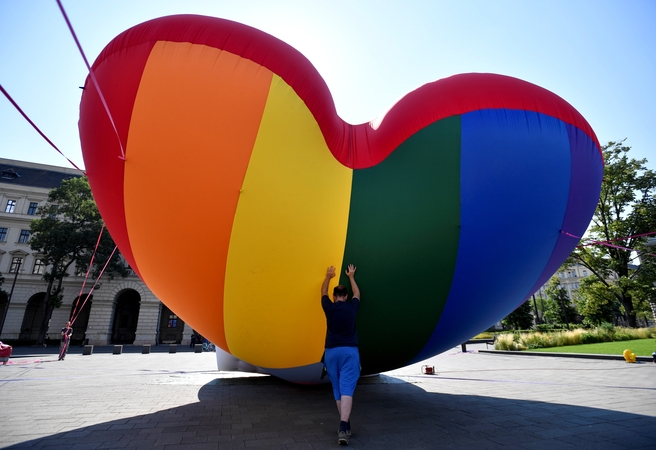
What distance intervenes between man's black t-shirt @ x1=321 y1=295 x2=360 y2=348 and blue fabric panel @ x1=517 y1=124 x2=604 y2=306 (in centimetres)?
296

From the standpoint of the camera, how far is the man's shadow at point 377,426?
2910 millimetres

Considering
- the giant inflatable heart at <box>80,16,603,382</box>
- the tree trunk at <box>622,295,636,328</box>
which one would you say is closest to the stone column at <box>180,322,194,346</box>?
the giant inflatable heart at <box>80,16,603,382</box>

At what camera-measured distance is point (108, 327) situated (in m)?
27.9

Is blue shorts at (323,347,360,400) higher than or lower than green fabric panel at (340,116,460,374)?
lower

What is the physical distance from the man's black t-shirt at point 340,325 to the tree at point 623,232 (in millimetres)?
25578

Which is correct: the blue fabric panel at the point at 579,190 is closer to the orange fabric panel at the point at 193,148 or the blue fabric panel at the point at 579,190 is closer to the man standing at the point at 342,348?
the man standing at the point at 342,348

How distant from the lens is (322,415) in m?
3.95

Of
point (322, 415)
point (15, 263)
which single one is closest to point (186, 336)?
point (15, 263)

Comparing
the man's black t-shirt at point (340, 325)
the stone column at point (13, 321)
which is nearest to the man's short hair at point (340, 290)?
the man's black t-shirt at point (340, 325)

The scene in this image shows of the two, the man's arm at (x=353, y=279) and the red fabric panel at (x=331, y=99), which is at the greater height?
the red fabric panel at (x=331, y=99)

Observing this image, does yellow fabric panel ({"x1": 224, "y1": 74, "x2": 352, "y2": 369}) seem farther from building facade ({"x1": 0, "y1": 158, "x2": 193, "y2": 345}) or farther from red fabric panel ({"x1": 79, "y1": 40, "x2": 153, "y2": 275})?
building facade ({"x1": 0, "y1": 158, "x2": 193, "y2": 345})

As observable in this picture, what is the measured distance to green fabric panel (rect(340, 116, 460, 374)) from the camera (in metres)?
3.54

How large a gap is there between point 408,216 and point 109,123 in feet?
10.6

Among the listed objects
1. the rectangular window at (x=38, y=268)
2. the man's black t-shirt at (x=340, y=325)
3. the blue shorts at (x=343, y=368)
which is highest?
the rectangular window at (x=38, y=268)
